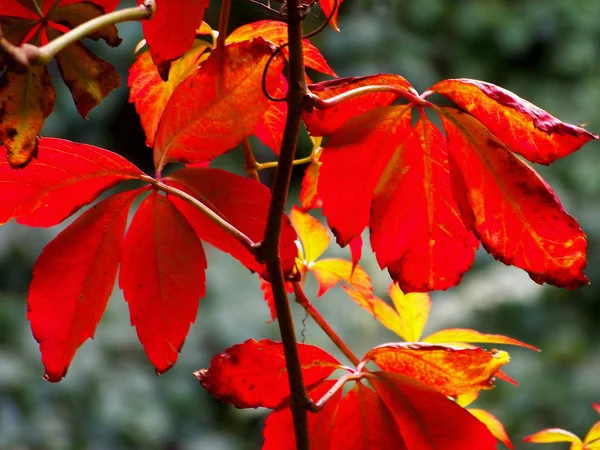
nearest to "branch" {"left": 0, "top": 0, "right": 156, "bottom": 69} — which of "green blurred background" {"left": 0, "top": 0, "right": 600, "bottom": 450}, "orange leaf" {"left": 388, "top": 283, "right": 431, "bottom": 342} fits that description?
"orange leaf" {"left": 388, "top": 283, "right": 431, "bottom": 342}

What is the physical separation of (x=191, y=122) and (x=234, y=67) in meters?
0.03

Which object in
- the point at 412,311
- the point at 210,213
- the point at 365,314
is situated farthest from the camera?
the point at 365,314

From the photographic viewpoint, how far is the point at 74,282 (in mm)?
336

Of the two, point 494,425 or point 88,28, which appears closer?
point 88,28

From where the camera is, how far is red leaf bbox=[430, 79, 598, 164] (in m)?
0.30

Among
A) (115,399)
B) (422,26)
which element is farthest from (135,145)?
(422,26)

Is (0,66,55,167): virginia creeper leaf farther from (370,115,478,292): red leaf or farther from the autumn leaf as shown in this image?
(370,115,478,292): red leaf

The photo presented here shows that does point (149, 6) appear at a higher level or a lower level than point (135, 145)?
higher

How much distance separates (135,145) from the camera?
2.72 meters

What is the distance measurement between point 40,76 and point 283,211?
0.11 m

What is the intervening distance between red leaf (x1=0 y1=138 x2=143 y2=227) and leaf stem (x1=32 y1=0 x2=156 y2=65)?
8 cm

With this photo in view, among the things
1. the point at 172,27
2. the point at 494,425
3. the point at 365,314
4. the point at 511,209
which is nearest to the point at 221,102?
the point at 172,27

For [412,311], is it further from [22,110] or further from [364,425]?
[22,110]

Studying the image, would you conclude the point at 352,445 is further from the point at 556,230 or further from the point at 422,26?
the point at 422,26
